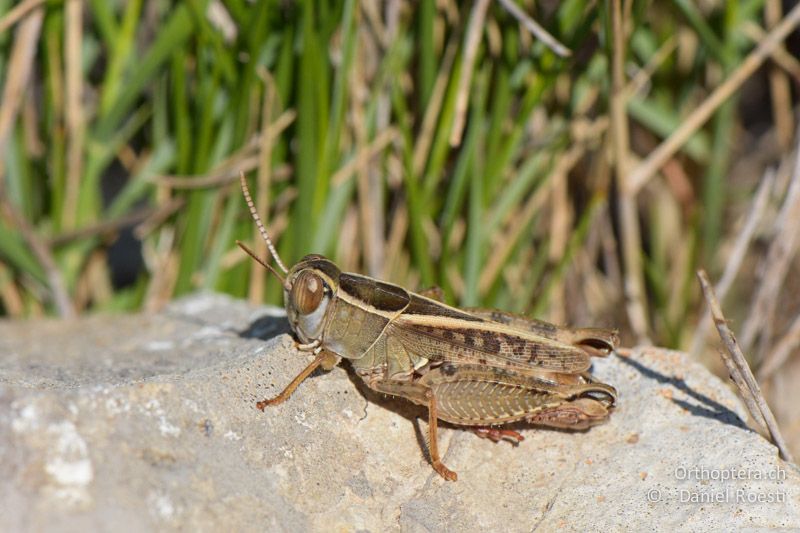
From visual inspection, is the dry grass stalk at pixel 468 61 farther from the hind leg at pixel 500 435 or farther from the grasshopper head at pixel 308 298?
the hind leg at pixel 500 435

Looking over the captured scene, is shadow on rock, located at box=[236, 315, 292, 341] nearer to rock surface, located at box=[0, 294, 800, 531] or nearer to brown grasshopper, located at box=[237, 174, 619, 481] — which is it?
rock surface, located at box=[0, 294, 800, 531]

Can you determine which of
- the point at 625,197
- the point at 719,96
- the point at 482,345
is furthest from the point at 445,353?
the point at 719,96

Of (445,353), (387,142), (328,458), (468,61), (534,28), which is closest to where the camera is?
(328,458)

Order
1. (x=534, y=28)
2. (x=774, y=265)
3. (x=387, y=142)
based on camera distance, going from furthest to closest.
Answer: (x=387, y=142) → (x=774, y=265) → (x=534, y=28)

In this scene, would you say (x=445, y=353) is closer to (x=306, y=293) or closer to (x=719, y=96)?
(x=306, y=293)

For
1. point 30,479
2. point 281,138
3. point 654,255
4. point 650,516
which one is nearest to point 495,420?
point 650,516

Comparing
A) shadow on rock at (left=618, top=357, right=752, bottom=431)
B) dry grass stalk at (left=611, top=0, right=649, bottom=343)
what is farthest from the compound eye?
dry grass stalk at (left=611, top=0, right=649, bottom=343)
